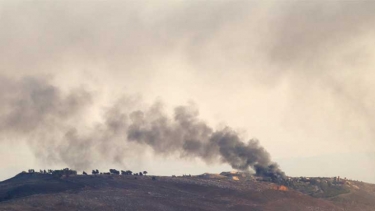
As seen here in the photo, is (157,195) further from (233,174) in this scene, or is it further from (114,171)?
(233,174)

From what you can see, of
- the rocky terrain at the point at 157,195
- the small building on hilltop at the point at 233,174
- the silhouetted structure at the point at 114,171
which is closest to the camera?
the rocky terrain at the point at 157,195

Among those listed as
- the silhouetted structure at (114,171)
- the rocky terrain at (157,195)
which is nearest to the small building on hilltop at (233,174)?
the rocky terrain at (157,195)

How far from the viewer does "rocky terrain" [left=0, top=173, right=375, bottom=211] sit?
314 feet

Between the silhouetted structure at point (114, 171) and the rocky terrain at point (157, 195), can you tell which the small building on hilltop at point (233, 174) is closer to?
the rocky terrain at point (157, 195)

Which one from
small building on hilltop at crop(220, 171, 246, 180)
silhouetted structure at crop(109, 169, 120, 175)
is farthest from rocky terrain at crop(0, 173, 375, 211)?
small building on hilltop at crop(220, 171, 246, 180)

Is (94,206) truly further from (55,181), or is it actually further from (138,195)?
(55,181)

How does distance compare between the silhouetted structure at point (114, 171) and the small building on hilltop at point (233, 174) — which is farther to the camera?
the small building on hilltop at point (233, 174)

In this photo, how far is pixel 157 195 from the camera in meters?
106

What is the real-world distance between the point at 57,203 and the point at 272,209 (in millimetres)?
43366

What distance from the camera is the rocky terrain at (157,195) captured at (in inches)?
3765

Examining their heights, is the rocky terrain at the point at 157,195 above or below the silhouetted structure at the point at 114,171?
below

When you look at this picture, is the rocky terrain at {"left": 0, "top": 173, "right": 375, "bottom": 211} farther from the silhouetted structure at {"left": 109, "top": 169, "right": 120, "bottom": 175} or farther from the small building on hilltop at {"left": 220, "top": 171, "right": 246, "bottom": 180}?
the small building on hilltop at {"left": 220, "top": 171, "right": 246, "bottom": 180}

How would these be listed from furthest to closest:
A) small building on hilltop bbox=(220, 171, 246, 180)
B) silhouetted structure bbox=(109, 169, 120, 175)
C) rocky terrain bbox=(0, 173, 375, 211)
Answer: small building on hilltop bbox=(220, 171, 246, 180), silhouetted structure bbox=(109, 169, 120, 175), rocky terrain bbox=(0, 173, 375, 211)

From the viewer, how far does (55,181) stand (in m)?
116
